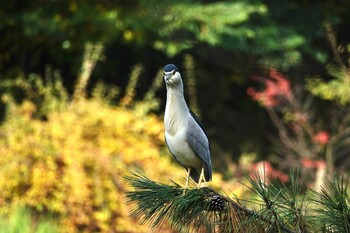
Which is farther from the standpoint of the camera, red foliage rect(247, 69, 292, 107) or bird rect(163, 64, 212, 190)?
red foliage rect(247, 69, 292, 107)

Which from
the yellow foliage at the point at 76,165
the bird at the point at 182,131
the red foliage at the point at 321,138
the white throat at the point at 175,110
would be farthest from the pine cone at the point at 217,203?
the red foliage at the point at 321,138

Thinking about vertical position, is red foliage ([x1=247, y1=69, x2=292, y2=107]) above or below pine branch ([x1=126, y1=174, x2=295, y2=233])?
below

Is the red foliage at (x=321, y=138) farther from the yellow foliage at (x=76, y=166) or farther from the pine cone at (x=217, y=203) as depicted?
the pine cone at (x=217, y=203)

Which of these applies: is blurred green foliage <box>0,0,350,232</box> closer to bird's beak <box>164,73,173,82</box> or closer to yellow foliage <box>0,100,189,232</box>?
yellow foliage <box>0,100,189,232</box>

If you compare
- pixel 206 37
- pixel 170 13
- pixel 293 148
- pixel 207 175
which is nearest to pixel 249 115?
pixel 293 148

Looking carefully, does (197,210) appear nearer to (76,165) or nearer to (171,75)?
(171,75)

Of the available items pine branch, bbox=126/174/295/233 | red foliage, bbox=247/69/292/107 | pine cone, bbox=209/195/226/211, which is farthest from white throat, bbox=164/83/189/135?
red foliage, bbox=247/69/292/107

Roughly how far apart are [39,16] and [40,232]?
361 cm

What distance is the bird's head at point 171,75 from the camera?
3.40 meters

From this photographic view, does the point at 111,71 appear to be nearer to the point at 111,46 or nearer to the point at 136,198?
the point at 111,46

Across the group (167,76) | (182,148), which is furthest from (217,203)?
(182,148)

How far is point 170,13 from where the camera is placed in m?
2.99

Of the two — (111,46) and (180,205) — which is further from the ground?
(180,205)

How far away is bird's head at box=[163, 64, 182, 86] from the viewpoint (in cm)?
340
